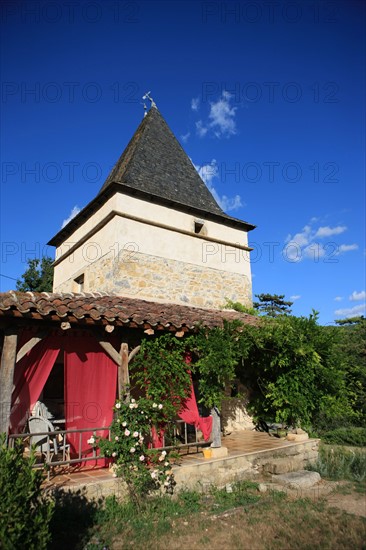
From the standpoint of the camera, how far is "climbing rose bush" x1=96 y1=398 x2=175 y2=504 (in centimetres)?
482

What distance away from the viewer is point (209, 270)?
10695 millimetres

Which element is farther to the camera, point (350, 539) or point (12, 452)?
point (350, 539)

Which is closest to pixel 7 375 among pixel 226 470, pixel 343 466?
pixel 226 470

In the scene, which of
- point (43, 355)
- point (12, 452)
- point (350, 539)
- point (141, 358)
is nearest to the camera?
point (12, 452)

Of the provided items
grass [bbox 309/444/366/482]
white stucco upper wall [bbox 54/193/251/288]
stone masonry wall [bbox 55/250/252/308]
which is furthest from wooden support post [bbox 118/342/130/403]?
grass [bbox 309/444/366/482]

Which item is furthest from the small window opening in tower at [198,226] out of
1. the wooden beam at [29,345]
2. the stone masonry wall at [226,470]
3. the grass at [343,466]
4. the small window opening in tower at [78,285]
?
the grass at [343,466]

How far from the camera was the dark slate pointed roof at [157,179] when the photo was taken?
9836 millimetres

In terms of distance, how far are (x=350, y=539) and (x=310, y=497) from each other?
5.15 ft

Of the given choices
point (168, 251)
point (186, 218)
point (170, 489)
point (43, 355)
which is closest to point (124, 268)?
point (168, 251)

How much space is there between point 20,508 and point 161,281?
22.2 feet

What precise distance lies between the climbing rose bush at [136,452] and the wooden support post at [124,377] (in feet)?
0.86

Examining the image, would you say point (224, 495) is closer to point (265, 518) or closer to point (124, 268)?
point (265, 518)

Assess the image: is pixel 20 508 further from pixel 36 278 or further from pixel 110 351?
pixel 36 278

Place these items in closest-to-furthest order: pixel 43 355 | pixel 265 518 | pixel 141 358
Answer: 1. pixel 265 518
2. pixel 43 355
3. pixel 141 358
